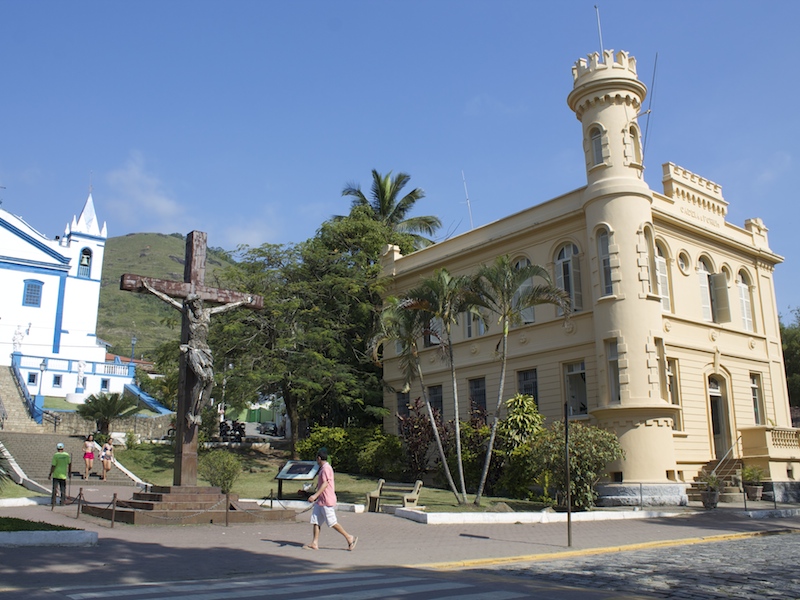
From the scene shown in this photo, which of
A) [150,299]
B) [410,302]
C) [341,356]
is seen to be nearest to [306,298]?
[341,356]

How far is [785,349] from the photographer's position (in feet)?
134

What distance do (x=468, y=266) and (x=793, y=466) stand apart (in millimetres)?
13535

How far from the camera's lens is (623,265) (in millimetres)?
23078

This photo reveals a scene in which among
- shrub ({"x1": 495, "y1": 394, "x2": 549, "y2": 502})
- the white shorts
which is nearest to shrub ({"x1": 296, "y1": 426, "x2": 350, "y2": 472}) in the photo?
shrub ({"x1": 495, "y1": 394, "x2": 549, "y2": 502})

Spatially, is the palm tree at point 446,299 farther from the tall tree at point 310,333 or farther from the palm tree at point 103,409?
the palm tree at point 103,409

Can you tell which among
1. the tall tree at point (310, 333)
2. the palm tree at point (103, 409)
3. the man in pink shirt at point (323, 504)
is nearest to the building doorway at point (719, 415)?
the tall tree at point (310, 333)

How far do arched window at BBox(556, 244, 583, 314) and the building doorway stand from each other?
19.4 feet

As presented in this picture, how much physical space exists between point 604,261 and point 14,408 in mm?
28680

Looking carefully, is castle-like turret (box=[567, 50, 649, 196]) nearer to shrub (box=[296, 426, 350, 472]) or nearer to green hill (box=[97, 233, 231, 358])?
shrub (box=[296, 426, 350, 472])

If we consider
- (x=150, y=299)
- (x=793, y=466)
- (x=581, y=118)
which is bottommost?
(x=793, y=466)

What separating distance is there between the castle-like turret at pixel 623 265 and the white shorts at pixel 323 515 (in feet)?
42.3

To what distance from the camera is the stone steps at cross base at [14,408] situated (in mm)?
32031

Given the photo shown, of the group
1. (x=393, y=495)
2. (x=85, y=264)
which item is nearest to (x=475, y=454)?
(x=393, y=495)

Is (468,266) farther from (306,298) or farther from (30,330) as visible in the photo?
(30,330)
